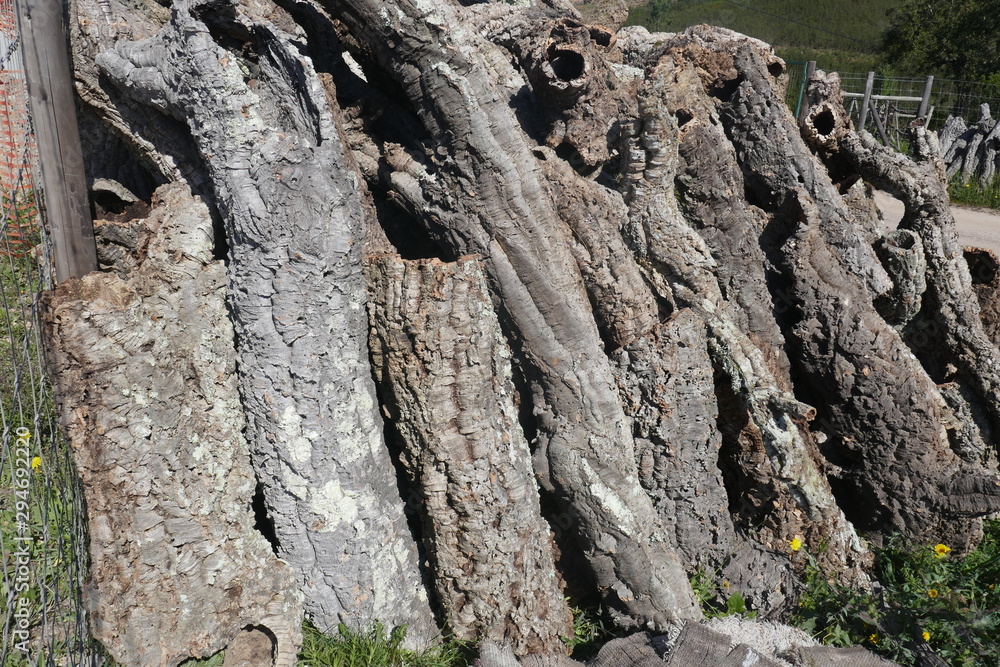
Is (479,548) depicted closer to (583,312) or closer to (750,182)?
(583,312)

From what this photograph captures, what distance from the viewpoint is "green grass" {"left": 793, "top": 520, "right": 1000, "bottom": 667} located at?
111 inches

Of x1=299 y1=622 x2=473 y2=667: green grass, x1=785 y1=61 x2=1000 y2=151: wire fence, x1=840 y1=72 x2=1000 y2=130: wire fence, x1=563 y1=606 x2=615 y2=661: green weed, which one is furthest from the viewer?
x1=840 y1=72 x2=1000 y2=130: wire fence

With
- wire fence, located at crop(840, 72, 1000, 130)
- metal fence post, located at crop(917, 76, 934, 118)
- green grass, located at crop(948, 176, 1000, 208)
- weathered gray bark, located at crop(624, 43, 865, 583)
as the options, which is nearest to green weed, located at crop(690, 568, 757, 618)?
weathered gray bark, located at crop(624, 43, 865, 583)

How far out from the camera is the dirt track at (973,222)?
8609 mm

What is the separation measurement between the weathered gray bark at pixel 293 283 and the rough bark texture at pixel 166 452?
0.11 metres

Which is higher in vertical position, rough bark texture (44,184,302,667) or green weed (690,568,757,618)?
rough bark texture (44,184,302,667)

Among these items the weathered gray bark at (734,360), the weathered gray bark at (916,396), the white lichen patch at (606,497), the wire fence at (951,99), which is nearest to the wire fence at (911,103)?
the wire fence at (951,99)

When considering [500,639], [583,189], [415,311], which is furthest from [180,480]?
[583,189]

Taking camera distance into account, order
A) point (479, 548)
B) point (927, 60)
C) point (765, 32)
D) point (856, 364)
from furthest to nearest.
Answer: point (765, 32), point (927, 60), point (856, 364), point (479, 548)

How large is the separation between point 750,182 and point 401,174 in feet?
7.21

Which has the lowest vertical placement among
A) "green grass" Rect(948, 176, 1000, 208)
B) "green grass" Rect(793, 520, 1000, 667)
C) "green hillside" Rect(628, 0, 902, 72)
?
"green grass" Rect(793, 520, 1000, 667)

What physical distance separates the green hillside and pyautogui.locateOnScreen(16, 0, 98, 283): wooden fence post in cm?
2616

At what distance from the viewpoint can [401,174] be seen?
2918mm

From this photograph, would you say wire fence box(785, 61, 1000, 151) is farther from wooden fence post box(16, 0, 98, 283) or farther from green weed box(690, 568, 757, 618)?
wooden fence post box(16, 0, 98, 283)
